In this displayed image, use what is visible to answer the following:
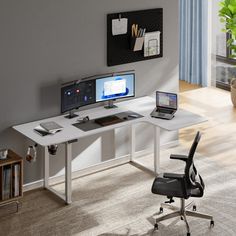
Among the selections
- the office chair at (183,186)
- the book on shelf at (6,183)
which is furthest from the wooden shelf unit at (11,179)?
the office chair at (183,186)

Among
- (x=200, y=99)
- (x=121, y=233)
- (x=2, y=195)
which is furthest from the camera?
(x=200, y=99)

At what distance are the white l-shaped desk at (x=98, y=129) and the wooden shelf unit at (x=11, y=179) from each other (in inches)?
10.3

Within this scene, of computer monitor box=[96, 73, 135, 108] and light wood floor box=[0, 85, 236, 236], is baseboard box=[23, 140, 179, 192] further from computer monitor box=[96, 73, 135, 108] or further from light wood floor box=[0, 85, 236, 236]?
computer monitor box=[96, 73, 135, 108]

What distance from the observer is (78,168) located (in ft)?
22.0

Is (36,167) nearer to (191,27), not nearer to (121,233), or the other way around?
(121,233)

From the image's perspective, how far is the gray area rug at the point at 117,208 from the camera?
560 cm

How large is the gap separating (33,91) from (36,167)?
780mm

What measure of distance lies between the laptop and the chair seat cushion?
0.98 metres

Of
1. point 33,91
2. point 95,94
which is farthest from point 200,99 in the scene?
point 33,91

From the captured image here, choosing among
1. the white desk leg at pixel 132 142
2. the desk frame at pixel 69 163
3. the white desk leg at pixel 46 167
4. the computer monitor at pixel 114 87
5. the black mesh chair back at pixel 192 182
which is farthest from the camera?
the white desk leg at pixel 132 142

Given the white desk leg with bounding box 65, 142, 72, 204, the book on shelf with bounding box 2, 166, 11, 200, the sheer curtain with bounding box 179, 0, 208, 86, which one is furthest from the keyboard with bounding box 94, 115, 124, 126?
the sheer curtain with bounding box 179, 0, 208, 86

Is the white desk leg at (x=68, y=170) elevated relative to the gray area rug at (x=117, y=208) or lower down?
elevated

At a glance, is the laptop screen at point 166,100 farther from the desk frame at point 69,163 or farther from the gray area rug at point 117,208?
the gray area rug at point 117,208

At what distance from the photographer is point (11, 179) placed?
5.89m
